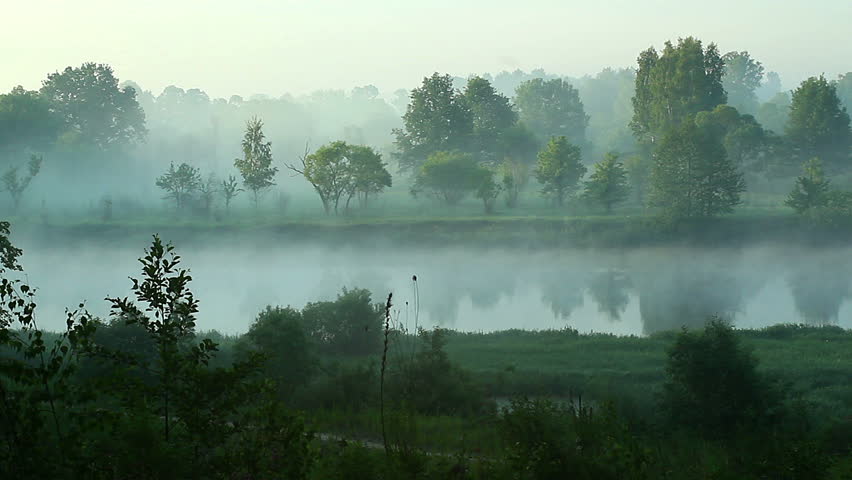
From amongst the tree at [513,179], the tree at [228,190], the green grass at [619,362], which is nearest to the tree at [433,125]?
the tree at [513,179]

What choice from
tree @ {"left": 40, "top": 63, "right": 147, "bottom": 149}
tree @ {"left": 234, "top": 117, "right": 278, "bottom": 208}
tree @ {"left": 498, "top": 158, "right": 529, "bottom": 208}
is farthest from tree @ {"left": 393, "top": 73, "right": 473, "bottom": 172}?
tree @ {"left": 40, "top": 63, "right": 147, "bottom": 149}

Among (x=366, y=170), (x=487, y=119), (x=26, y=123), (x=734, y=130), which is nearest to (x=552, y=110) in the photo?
(x=487, y=119)

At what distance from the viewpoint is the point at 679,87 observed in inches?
3898

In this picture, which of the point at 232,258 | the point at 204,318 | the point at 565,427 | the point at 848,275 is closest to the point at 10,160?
the point at 232,258

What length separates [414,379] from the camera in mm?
19062

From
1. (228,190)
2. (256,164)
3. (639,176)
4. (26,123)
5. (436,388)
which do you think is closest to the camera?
(436,388)

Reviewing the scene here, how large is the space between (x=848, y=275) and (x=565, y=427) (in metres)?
58.3

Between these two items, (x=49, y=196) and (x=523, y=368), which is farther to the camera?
(x=49, y=196)

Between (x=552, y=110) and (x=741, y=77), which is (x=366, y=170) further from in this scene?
(x=741, y=77)

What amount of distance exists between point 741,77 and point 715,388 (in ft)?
552

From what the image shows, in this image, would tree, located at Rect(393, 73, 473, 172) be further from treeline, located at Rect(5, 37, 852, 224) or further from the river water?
the river water

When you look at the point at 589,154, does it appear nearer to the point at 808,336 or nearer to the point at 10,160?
the point at 10,160

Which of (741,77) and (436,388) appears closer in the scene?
(436,388)

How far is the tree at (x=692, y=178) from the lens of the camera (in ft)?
242
